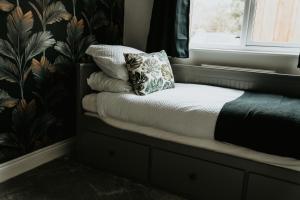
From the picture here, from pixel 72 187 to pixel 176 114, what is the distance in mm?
881

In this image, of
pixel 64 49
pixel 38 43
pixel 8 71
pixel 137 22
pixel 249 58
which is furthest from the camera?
pixel 137 22

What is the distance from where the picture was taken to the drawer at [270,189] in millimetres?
1552

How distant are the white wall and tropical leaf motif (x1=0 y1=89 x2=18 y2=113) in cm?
140

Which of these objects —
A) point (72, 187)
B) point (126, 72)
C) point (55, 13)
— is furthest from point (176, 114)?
point (55, 13)

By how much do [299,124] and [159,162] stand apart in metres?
0.90

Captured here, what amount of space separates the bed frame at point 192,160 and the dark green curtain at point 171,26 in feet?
0.60

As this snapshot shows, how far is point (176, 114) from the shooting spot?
181 centimetres

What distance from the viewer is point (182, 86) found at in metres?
2.39

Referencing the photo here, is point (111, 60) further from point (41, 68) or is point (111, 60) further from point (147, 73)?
point (41, 68)

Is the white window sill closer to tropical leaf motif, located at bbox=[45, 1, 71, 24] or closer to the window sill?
the window sill

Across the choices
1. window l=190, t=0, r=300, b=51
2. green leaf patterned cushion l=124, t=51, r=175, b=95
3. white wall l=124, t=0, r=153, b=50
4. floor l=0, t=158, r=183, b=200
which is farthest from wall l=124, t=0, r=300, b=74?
floor l=0, t=158, r=183, b=200

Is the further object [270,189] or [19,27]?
[19,27]

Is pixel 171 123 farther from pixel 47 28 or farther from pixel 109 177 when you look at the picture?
pixel 47 28

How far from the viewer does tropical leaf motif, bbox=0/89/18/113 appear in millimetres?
1902
